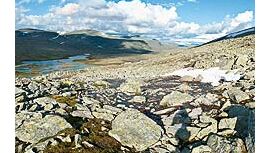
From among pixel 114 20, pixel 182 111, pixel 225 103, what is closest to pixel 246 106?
pixel 225 103

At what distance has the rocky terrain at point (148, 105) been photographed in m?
8.51

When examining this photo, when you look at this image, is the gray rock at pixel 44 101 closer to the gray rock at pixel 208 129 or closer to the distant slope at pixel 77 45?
the distant slope at pixel 77 45

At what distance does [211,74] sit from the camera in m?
10.3

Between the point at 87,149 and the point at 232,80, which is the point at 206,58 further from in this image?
the point at 87,149

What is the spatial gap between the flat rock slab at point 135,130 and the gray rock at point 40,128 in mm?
1027

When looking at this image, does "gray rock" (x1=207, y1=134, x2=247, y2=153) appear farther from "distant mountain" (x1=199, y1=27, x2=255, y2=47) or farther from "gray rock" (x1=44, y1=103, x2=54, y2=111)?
"gray rock" (x1=44, y1=103, x2=54, y2=111)

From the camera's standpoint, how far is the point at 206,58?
10.4 m

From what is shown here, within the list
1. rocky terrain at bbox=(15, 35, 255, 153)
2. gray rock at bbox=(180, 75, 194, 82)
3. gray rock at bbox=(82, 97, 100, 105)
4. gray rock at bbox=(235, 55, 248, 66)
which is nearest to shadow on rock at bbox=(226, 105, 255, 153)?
rocky terrain at bbox=(15, 35, 255, 153)

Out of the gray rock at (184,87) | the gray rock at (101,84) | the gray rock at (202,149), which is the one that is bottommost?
the gray rock at (202,149)

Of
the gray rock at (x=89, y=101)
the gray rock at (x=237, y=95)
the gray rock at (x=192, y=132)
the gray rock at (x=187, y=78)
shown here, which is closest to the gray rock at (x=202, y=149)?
the gray rock at (x=192, y=132)

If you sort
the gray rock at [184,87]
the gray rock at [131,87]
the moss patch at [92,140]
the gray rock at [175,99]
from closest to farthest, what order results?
1. the moss patch at [92,140]
2. the gray rock at [175,99]
3. the gray rock at [184,87]
4. the gray rock at [131,87]

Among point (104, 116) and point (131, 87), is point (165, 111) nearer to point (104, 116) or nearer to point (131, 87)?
point (131, 87)

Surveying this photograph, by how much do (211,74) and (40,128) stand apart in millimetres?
4308

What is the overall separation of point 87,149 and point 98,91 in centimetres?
187
